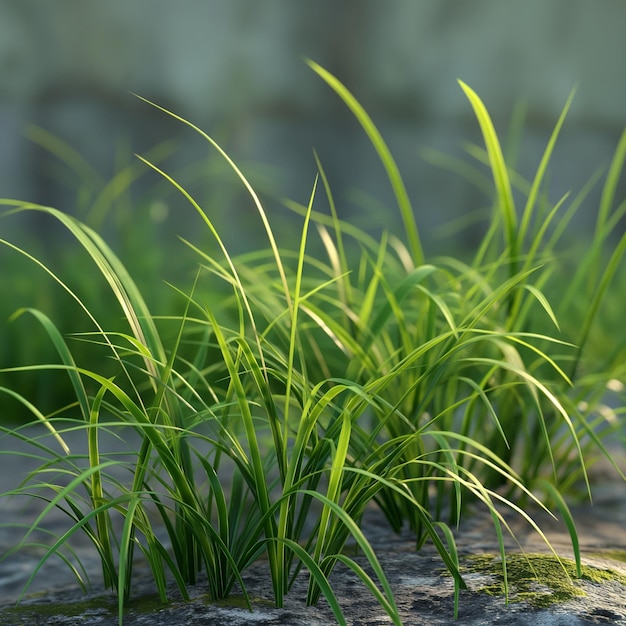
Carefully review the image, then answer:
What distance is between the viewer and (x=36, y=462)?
162 cm

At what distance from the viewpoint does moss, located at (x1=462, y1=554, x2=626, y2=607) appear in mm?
883

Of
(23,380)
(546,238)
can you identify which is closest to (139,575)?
(23,380)

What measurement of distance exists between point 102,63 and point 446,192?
153cm

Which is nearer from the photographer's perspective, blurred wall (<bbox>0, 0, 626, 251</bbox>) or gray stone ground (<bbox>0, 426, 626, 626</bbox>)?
gray stone ground (<bbox>0, 426, 626, 626</bbox>)

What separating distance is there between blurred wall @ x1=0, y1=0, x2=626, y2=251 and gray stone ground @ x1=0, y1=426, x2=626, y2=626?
8.20 ft

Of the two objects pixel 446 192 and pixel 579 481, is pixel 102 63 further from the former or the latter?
pixel 579 481

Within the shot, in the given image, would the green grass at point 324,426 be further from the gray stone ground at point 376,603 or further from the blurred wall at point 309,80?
the blurred wall at point 309,80

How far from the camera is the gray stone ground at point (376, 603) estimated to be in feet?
2.78

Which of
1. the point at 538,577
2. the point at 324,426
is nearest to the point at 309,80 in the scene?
the point at 324,426

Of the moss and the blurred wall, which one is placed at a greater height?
the blurred wall

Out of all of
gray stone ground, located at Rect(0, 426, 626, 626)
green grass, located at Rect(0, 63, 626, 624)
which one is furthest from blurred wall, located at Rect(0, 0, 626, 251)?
gray stone ground, located at Rect(0, 426, 626, 626)

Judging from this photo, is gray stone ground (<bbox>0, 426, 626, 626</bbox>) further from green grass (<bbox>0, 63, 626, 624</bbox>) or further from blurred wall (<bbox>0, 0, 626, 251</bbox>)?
blurred wall (<bbox>0, 0, 626, 251</bbox>)

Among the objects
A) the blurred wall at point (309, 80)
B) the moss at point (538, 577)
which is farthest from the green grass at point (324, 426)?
the blurred wall at point (309, 80)

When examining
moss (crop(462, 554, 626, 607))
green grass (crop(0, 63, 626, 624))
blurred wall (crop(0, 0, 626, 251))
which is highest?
blurred wall (crop(0, 0, 626, 251))
